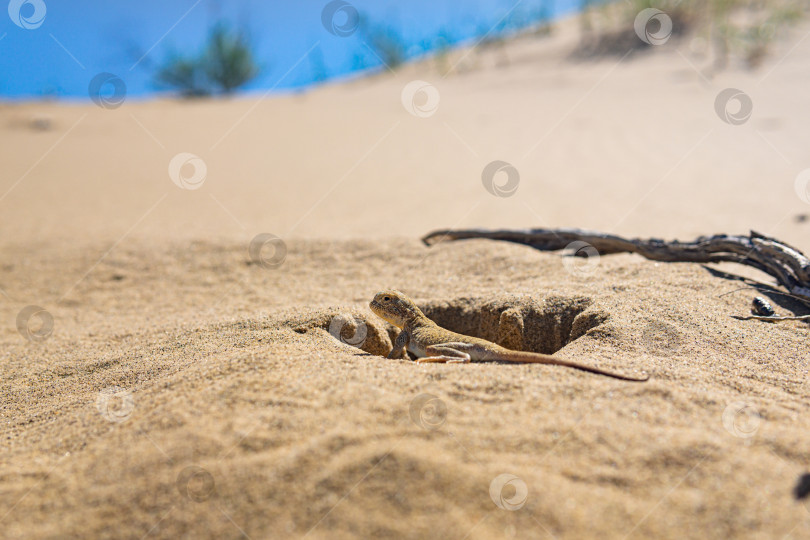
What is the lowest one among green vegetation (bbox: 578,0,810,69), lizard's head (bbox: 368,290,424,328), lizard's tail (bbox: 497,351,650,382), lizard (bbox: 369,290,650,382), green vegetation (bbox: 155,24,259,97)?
lizard's tail (bbox: 497,351,650,382)

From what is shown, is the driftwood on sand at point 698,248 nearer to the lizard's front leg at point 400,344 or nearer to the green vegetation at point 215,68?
the lizard's front leg at point 400,344

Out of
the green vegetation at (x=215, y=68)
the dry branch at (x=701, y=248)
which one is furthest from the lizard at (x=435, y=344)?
the green vegetation at (x=215, y=68)

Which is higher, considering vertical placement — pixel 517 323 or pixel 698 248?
pixel 698 248

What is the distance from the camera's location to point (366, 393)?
2.51 meters

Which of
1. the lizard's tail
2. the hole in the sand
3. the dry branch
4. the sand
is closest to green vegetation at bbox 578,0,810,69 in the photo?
the sand

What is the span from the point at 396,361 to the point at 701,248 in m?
2.71

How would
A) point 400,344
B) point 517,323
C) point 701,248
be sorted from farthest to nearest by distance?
point 701,248
point 400,344
point 517,323

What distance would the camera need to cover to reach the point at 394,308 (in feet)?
12.8

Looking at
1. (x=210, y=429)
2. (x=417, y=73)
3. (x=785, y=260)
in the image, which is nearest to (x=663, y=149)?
(x=785, y=260)

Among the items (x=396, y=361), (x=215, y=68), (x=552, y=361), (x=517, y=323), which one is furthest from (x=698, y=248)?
(x=215, y=68)

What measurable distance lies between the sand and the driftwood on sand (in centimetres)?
20

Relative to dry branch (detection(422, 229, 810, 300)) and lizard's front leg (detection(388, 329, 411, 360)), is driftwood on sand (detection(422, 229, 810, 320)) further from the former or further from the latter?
lizard's front leg (detection(388, 329, 411, 360))

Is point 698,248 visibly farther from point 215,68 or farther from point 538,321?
point 215,68

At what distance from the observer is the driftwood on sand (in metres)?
3.71
